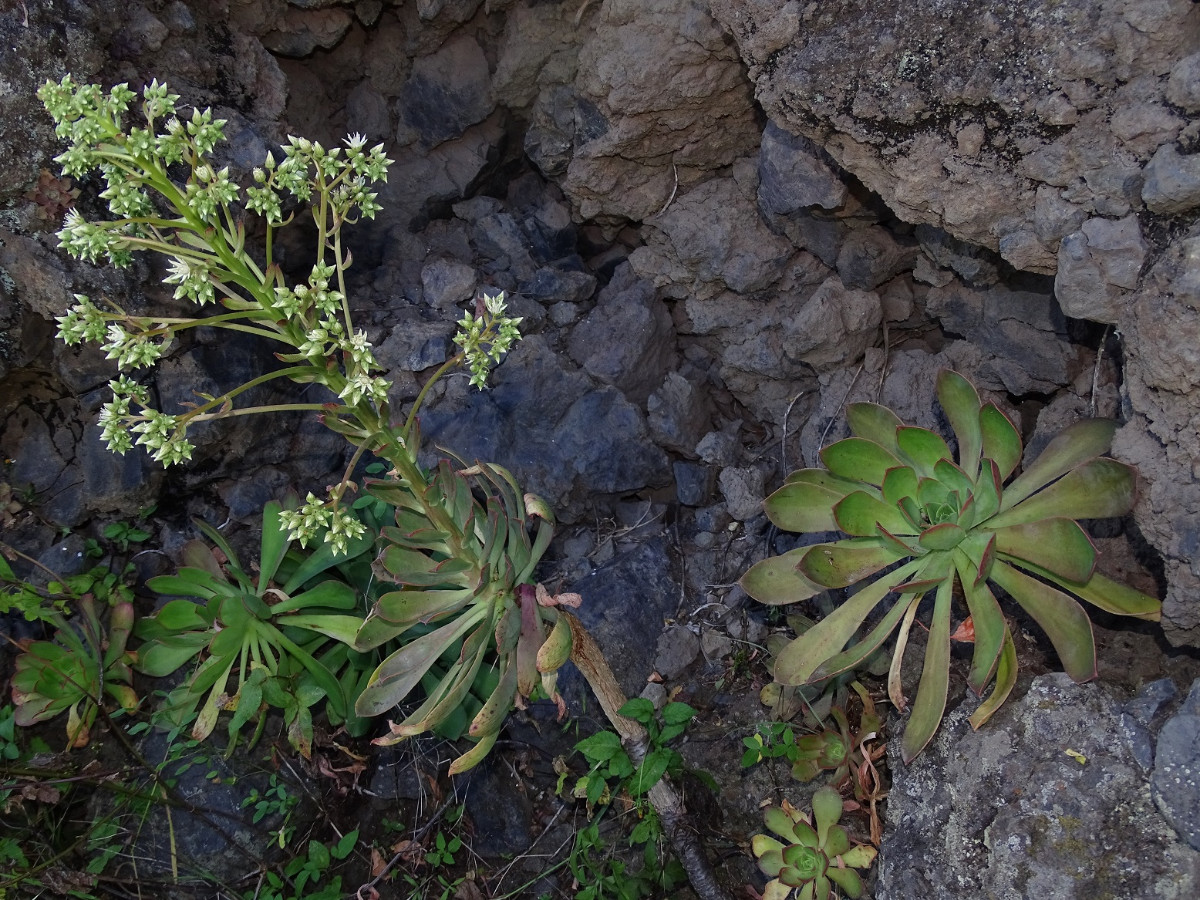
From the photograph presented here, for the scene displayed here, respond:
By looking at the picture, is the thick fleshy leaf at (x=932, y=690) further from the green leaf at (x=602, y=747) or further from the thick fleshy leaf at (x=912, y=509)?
the green leaf at (x=602, y=747)

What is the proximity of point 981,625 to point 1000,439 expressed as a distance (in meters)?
0.58

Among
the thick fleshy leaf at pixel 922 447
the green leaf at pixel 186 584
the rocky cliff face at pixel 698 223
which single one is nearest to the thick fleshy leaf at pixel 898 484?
the thick fleshy leaf at pixel 922 447

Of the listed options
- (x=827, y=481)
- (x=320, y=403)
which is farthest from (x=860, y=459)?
(x=320, y=403)

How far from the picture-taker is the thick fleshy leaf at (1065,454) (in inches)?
107

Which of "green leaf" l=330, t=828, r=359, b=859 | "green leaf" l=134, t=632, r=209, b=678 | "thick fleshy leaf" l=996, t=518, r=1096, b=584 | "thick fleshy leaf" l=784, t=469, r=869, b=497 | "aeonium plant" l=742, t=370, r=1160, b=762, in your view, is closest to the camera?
"thick fleshy leaf" l=996, t=518, r=1096, b=584

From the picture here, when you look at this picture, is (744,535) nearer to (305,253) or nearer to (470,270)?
(470,270)

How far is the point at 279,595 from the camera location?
3.50m

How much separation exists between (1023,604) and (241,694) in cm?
270

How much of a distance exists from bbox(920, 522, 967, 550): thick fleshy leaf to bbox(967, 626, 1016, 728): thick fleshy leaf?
1.02 ft

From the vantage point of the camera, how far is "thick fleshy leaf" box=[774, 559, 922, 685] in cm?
291

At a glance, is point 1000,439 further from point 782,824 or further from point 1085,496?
point 782,824

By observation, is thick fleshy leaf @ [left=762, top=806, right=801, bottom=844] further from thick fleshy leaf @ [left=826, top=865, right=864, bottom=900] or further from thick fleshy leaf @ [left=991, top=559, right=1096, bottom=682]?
thick fleshy leaf @ [left=991, top=559, right=1096, bottom=682]

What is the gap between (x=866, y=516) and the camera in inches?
115

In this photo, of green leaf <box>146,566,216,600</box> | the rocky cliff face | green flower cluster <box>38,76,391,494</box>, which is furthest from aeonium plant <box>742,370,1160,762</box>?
green leaf <box>146,566,216,600</box>
